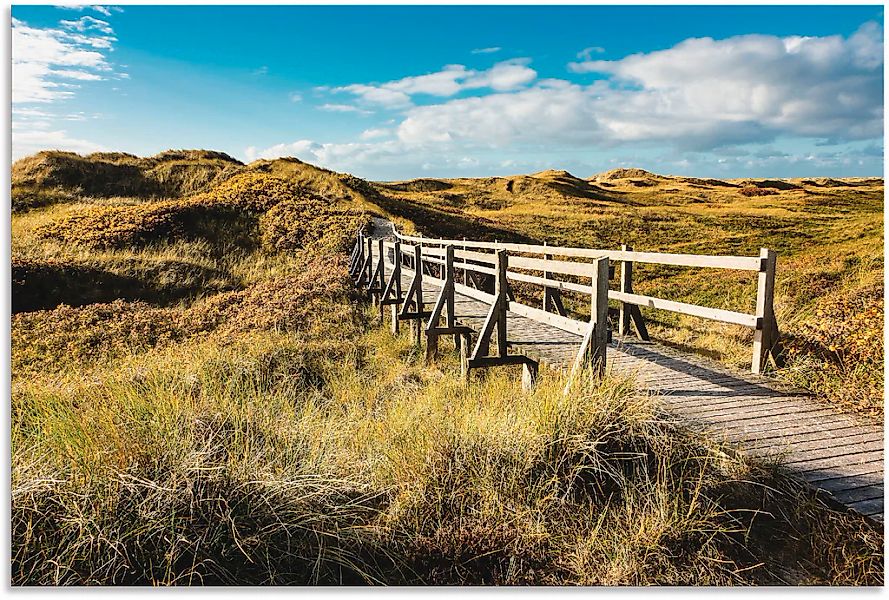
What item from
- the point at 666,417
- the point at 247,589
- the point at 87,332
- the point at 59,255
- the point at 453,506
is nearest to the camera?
the point at 247,589

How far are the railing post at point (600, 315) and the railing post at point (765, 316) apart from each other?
6.49 feet

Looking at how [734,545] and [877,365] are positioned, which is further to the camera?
[877,365]

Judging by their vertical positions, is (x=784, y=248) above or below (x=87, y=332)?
above

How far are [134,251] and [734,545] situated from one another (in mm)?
22339

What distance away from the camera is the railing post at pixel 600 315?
5211mm

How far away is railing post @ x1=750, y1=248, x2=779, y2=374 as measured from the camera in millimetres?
6148

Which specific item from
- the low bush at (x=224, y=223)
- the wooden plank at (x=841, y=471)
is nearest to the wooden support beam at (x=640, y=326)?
the wooden plank at (x=841, y=471)

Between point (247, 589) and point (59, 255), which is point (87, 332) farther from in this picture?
point (247, 589)

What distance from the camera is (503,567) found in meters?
3.61

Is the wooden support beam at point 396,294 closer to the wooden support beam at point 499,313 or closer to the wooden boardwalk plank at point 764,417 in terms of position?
the wooden boardwalk plank at point 764,417

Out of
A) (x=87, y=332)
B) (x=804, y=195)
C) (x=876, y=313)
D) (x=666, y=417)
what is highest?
(x=804, y=195)

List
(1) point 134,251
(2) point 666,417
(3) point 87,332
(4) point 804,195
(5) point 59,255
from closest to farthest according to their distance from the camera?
1. (2) point 666,417
2. (3) point 87,332
3. (5) point 59,255
4. (1) point 134,251
5. (4) point 804,195

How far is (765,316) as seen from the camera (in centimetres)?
618

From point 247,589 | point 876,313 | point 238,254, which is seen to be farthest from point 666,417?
point 238,254
